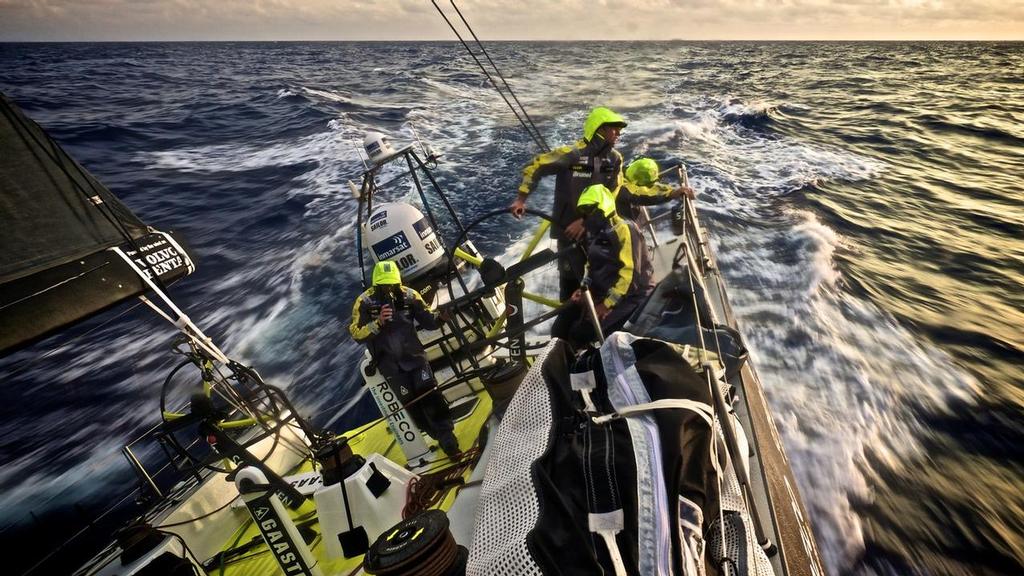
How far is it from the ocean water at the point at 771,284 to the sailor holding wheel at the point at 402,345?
1903 mm

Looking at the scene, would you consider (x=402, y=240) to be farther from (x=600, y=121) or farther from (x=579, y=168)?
(x=600, y=121)

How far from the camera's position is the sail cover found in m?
1.85

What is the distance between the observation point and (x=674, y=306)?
2953 millimetres

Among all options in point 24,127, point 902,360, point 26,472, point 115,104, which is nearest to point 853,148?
point 902,360

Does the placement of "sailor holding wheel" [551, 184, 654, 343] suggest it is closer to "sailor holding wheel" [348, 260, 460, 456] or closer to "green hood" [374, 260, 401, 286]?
"sailor holding wheel" [348, 260, 460, 456]

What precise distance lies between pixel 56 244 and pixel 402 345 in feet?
6.65

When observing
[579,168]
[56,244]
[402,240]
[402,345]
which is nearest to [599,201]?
[579,168]

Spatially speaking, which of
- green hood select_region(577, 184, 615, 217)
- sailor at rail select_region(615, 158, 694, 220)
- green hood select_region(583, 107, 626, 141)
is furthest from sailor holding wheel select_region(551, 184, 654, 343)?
sailor at rail select_region(615, 158, 694, 220)

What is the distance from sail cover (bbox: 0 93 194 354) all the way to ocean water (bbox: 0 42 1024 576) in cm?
325

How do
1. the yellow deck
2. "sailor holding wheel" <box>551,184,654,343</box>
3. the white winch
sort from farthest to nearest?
the white winch → "sailor holding wheel" <box>551,184,654,343</box> → the yellow deck

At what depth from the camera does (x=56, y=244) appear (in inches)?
82.2

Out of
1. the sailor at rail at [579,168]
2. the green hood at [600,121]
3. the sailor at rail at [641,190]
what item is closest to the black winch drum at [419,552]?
the sailor at rail at [579,168]

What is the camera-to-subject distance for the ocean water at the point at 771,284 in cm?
360

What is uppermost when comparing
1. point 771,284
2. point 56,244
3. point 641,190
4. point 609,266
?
point 56,244
